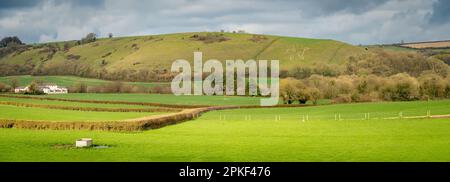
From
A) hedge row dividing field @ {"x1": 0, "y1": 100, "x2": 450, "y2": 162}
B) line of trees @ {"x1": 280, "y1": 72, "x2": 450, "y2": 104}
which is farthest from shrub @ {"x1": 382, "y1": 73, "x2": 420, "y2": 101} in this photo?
hedge row dividing field @ {"x1": 0, "y1": 100, "x2": 450, "y2": 162}

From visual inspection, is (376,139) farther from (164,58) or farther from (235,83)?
(164,58)

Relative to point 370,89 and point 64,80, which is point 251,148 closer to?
point 370,89

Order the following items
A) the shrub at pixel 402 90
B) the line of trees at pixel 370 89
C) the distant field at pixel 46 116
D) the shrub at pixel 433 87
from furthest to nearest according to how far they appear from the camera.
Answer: the shrub at pixel 433 87 → the line of trees at pixel 370 89 → the shrub at pixel 402 90 → the distant field at pixel 46 116

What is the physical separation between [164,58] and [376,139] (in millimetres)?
152010

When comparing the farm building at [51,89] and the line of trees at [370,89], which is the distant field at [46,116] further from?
the farm building at [51,89]

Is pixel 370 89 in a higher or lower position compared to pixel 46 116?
higher

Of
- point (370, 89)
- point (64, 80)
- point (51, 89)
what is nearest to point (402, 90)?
point (370, 89)

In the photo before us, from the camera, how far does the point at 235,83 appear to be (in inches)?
5886
